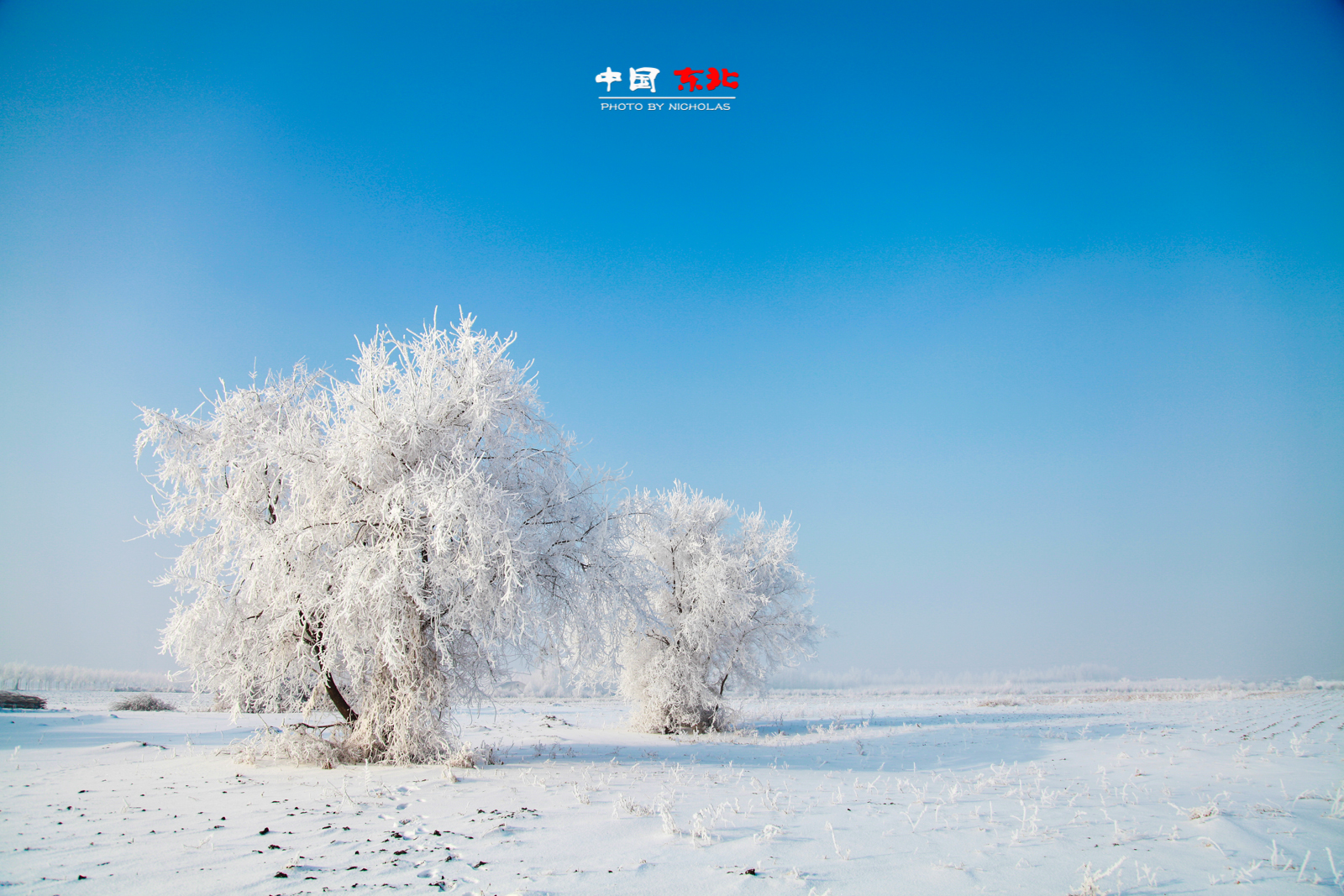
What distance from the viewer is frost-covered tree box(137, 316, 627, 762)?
10266 millimetres

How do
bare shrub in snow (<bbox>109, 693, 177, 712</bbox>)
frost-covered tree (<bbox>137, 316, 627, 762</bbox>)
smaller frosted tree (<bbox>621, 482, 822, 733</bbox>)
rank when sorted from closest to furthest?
frost-covered tree (<bbox>137, 316, 627, 762</bbox>) < smaller frosted tree (<bbox>621, 482, 822, 733</bbox>) < bare shrub in snow (<bbox>109, 693, 177, 712</bbox>)

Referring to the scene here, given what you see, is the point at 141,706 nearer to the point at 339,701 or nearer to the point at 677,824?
the point at 339,701

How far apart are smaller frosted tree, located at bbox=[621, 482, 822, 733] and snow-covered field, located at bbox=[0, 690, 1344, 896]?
25.6 feet

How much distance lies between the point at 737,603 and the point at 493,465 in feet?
40.4

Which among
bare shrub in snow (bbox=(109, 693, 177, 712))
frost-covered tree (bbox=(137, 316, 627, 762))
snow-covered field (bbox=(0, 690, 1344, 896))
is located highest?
frost-covered tree (bbox=(137, 316, 627, 762))

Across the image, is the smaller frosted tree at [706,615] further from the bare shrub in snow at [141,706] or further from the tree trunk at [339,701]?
the bare shrub in snow at [141,706]

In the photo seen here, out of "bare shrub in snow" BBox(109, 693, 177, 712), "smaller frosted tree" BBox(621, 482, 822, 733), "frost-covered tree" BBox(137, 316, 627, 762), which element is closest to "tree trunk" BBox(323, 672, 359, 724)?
"frost-covered tree" BBox(137, 316, 627, 762)

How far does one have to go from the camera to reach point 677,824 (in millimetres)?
6621

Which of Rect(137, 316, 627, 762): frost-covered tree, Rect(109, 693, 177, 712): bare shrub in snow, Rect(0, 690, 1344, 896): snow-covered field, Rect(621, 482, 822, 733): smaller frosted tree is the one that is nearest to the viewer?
Rect(0, 690, 1344, 896): snow-covered field

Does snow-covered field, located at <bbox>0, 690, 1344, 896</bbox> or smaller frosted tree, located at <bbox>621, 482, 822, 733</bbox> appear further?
smaller frosted tree, located at <bbox>621, 482, 822, 733</bbox>

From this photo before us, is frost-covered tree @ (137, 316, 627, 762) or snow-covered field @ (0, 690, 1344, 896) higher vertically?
frost-covered tree @ (137, 316, 627, 762)

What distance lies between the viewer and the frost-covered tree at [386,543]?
1027cm

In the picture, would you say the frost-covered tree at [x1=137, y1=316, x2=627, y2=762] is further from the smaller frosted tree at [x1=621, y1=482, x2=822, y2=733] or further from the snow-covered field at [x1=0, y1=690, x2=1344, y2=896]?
the smaller frosted tree at [x1=621, y1=482, x2=822, y2=733]

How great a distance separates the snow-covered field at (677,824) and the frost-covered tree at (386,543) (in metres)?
1.47
